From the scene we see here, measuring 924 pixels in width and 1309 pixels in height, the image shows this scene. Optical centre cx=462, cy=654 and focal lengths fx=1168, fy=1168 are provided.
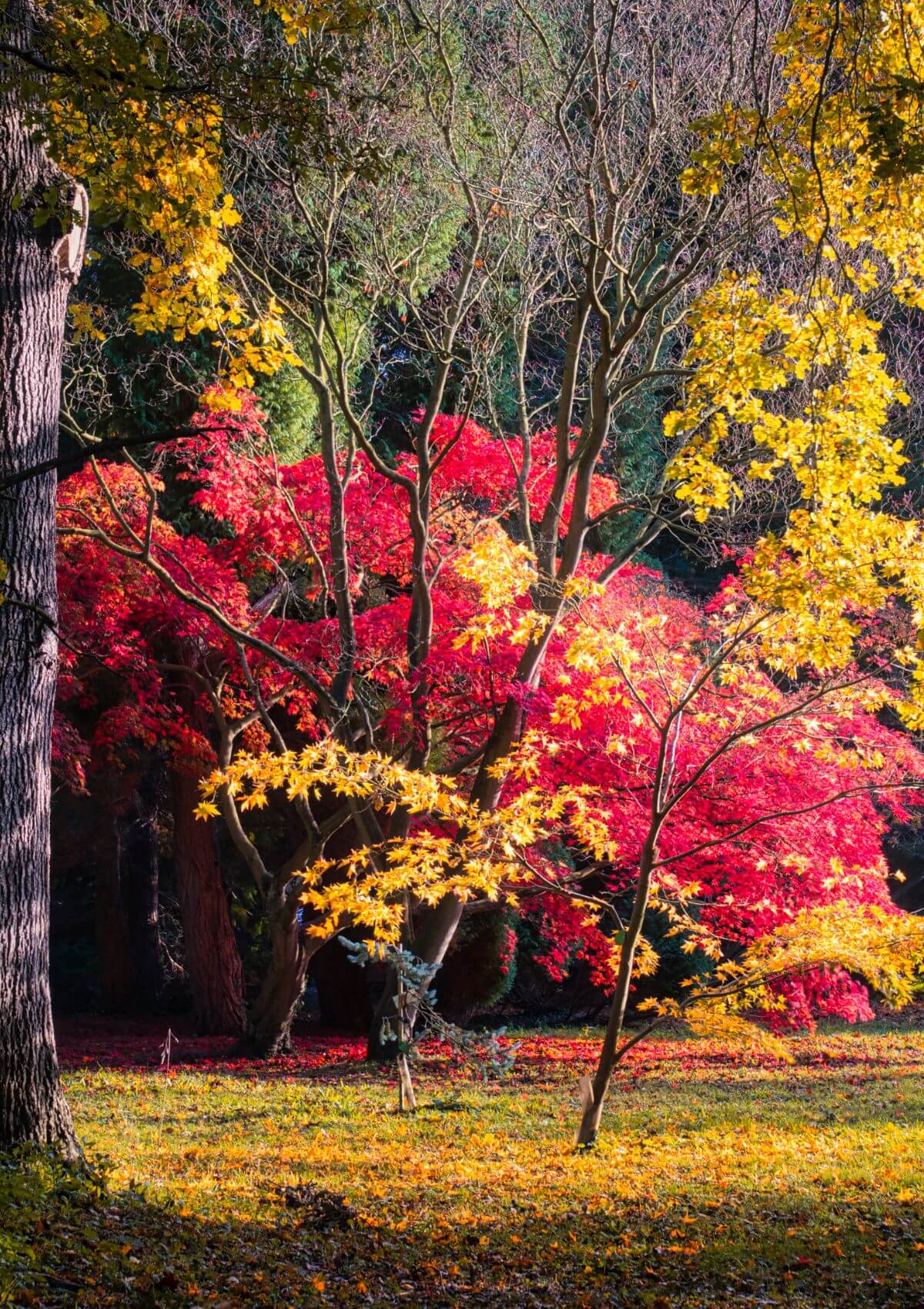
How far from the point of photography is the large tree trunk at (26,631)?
4219 mm

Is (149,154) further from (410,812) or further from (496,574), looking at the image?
(410,812)

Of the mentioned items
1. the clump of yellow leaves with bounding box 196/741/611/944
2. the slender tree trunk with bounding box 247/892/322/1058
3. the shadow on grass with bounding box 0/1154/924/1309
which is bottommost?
the shadow on grass with bounding box 0/1154/924/1309

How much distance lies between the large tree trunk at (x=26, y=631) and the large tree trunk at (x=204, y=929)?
28.4 ft

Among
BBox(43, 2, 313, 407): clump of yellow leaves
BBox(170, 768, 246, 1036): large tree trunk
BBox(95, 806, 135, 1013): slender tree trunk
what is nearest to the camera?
BBox(43, 2, 313, 407): clump of yellow leaves

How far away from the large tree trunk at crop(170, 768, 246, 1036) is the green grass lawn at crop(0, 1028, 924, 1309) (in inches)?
120

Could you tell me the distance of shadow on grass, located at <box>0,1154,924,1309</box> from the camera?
346 centimetres

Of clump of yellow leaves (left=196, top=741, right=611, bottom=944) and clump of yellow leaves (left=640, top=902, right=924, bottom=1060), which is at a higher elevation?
clump of yellow leaves (left=196, top=741, right=611, bottom=944)

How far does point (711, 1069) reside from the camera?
38.1 feet

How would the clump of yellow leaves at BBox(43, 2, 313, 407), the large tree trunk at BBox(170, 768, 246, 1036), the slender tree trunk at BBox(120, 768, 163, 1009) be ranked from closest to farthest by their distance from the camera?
the clump of yellow leaves at BBox(43, 2, 313, 407)
the large tree trunk at BBox(170, 768, 246, 1036)
the slender tree trunk at BBox(120, 768, 163, 1009)

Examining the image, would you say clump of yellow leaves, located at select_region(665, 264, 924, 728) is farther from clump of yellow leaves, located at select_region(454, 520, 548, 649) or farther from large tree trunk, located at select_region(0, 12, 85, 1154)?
large tree trunk, located at select_region(0, 12, 85, 1154)

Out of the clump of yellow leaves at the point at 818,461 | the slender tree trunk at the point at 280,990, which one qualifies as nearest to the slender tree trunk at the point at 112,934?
the slender tree trunk at the point at 280,990

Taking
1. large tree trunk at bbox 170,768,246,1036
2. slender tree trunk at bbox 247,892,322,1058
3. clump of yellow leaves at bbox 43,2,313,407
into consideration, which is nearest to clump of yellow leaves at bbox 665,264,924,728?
clump of yellow leaves at bbox 43,2,313,407

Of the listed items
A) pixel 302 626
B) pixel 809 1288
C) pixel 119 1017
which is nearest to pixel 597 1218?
pixel 809 1288

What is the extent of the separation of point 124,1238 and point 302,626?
24.9 ft
